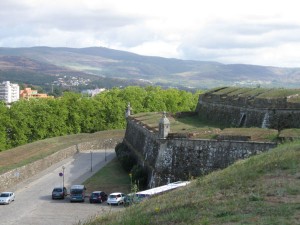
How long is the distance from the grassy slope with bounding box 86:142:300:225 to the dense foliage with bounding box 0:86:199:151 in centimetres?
4867

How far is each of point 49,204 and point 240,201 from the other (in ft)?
75.5

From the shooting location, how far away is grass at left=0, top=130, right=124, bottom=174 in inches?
1857

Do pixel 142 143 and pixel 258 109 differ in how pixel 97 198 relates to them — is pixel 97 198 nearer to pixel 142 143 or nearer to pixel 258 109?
pixel 142 143

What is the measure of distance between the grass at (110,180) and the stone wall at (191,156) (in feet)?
9.73

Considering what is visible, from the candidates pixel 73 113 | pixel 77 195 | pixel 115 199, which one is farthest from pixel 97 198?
pixel 73 113

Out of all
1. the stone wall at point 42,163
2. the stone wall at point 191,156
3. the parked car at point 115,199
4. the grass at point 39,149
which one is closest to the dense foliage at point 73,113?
the grass at point 39,149

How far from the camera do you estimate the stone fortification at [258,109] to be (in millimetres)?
36156

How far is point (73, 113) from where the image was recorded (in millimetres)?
72375

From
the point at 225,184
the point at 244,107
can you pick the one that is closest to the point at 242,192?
the point at 225,184

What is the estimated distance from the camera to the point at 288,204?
42.4 feet

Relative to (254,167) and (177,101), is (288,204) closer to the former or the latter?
(254,167)

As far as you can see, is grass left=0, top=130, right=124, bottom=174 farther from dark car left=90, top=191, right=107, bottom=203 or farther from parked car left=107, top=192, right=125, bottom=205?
parked car left=107, top=192, right=125, bottom=205

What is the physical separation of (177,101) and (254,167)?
65.6 metres

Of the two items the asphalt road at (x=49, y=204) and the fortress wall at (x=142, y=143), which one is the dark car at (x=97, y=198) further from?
the fortress wall at (x=142, y=143)
